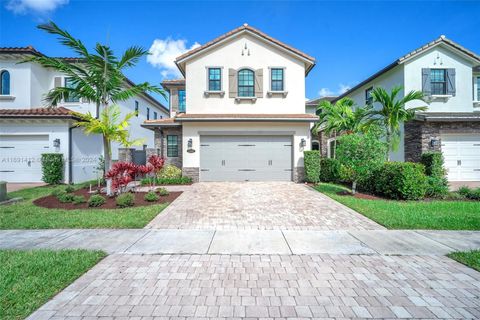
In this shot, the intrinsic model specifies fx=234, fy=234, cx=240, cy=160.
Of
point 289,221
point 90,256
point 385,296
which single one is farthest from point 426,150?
point 90,256

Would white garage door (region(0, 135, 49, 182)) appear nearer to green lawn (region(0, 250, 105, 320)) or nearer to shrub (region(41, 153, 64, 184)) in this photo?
shrub (region(41, 153, 64, 184))

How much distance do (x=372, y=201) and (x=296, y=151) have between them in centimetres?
546

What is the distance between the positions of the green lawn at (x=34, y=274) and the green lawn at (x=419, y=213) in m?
6.81

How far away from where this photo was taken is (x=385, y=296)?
10.2 feet

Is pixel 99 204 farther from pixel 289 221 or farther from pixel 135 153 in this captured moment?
pixel 135 153

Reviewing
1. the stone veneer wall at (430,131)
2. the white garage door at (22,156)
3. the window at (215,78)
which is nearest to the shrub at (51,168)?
the white garage door at (22,156)

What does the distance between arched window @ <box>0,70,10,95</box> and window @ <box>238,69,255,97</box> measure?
14.8 m

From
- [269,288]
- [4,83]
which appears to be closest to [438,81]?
[269,288]

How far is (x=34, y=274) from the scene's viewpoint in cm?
356

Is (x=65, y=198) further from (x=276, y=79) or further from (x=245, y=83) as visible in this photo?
(x=276, y=79)

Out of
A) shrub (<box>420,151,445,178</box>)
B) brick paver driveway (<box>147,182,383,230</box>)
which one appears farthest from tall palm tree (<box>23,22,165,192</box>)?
shrub (<box>420,151,445,178</box>)

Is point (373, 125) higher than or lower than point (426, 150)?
higher

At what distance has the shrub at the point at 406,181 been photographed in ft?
28.9

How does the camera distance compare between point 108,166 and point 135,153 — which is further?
point 135,153
